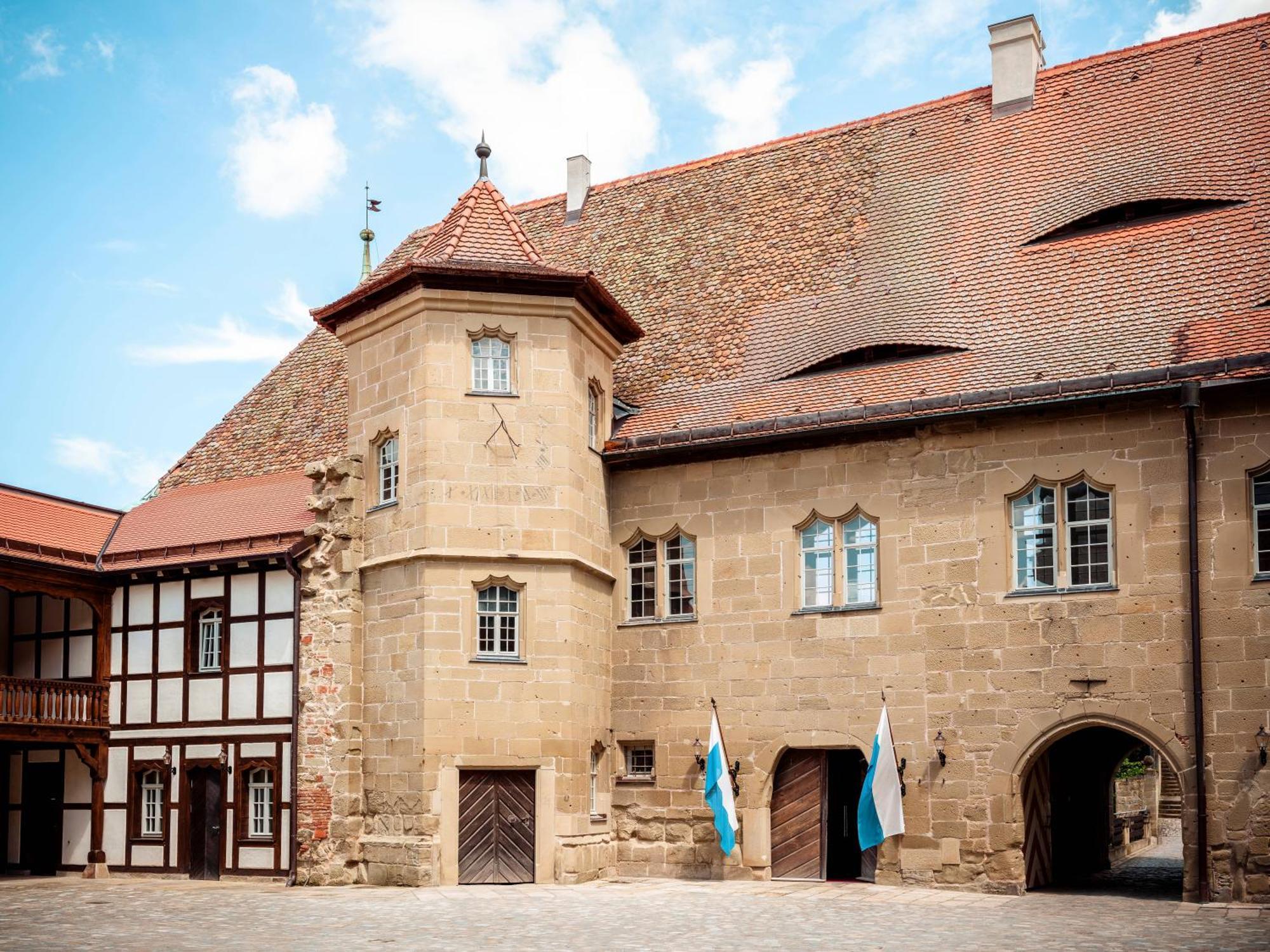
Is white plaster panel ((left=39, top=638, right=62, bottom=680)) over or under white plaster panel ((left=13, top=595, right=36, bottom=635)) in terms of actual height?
under

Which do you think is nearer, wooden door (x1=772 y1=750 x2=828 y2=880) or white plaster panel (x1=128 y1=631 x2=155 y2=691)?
wooden door (x1=772 y1=750 x2=828 y2=880)

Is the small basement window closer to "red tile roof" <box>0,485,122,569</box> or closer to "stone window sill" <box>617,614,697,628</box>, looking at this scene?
"stone window sill" <box>617,614,697,628</box>

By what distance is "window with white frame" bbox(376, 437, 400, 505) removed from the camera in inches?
854

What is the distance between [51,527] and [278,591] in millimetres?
4852

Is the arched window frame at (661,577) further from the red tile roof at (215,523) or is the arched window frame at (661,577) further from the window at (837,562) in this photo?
the red tile roof at (215,523)

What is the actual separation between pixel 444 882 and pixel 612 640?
4.23 metres

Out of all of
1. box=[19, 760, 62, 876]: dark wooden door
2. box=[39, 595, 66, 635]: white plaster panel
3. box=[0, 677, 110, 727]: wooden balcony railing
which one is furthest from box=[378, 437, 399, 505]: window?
box=[19, 760, 62, 876]: dark wooden door

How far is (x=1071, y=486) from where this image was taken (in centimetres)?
1922

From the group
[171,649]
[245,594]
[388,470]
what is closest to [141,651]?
[171,649]

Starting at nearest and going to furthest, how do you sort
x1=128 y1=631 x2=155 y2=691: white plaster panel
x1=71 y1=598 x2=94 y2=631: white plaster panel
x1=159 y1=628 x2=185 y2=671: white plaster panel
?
x1=159 y1=628 x2=185 y2=671: white plaster panel
x1=128 y1=631 x2=155 y2=691: white plaster panel
x1=71 y1=598 x2=94 y2=631: white plaster panel

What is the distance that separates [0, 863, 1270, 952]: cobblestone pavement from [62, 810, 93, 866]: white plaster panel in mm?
3204

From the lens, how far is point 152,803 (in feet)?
77.9

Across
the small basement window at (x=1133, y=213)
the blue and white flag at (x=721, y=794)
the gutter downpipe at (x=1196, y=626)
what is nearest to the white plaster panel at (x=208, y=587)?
the blue and white flag at (x=721, y=794)

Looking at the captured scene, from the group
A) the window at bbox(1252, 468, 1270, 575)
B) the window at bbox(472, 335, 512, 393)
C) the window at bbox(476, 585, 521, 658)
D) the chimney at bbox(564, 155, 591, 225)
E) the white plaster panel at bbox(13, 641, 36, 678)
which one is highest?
the chimney at bbox(564, 155, 591, 225)
